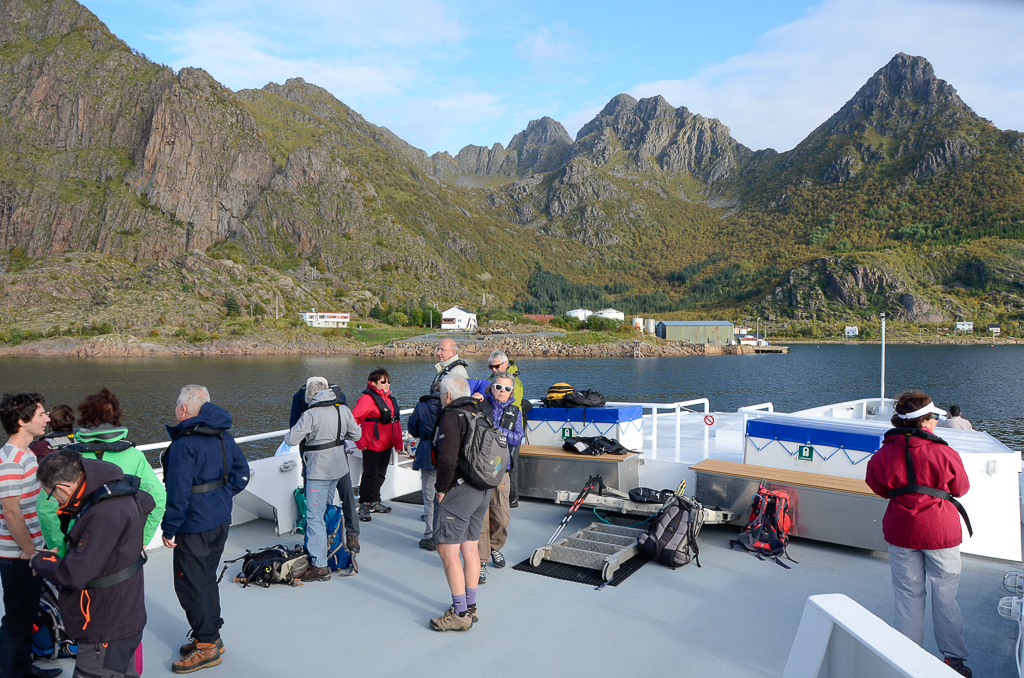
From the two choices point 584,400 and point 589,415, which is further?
point 584,400

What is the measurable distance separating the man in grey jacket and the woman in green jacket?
57.1 inches

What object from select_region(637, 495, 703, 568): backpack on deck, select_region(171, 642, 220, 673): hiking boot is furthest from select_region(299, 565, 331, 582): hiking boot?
select_region(637, 495, 703, 568): backpack on deck

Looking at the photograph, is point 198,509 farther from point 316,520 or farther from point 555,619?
point 555,619

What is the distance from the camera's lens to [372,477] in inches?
256

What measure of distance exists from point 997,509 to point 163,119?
15085cm

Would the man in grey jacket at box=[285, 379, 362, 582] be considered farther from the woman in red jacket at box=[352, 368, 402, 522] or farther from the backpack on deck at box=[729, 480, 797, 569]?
the backpack on deck at box=[729, 480, 797, 569]

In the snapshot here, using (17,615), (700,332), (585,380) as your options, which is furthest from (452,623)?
(700,332)

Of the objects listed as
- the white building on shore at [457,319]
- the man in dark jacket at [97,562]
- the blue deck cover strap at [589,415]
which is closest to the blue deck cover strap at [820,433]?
the blue deck cover strap at [589,415]

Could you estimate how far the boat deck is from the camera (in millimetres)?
3422

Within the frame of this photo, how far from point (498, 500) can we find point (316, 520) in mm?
1489

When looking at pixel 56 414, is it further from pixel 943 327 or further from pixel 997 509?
pixel 943 327

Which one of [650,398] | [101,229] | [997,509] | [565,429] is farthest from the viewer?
[101,229]

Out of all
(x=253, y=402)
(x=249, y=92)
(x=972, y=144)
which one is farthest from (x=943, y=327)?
(x=249, y=92)

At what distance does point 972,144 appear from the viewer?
160875mm
